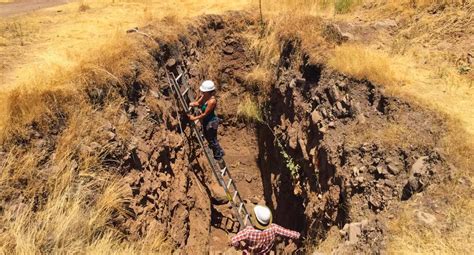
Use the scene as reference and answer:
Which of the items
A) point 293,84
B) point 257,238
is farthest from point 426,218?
point 293,84

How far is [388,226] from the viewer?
534 cm

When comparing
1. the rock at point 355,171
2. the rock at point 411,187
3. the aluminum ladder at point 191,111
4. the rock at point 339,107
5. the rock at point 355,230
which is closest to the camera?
the rock at point 355,230

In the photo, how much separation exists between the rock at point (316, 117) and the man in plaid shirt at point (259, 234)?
321 centimetres

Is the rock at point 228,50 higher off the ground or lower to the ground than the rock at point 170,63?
lower

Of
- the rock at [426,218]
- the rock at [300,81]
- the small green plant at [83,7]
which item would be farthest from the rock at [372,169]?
the small green plant at [83,7]

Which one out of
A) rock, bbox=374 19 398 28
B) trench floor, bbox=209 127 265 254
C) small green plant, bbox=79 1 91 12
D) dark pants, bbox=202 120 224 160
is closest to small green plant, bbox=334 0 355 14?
rock, bbox=374 19 398 28

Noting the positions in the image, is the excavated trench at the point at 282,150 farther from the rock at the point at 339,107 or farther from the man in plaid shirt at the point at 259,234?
the man in plaid shirt at the point at 259,234

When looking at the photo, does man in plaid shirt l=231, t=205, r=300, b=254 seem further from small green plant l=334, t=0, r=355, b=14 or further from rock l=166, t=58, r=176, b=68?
small green plant l=334, t=0, r=355, b=14

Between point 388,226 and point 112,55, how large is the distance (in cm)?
601

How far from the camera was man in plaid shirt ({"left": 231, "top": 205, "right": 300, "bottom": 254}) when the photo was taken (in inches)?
240

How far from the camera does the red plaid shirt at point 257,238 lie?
6.07m

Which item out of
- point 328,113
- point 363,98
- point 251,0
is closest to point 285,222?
point 328,113

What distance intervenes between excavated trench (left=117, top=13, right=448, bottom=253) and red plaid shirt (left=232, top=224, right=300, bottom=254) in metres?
1.05

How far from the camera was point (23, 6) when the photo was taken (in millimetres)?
16156
